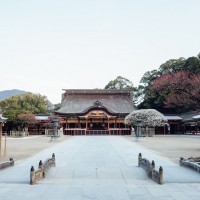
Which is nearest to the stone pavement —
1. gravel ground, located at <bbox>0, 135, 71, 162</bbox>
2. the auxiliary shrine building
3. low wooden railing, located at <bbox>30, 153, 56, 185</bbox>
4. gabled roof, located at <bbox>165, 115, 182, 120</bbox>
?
low wooden railing, located at <bbox>30, 153, 56, 185</bbox>

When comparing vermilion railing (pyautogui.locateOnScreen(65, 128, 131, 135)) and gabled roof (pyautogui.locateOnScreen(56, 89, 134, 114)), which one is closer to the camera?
vermilion railing (pyautogui.locateOnScreen(65, 128, 131, 135))

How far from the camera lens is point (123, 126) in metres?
51.2

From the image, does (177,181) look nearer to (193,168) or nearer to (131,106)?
(193,168)

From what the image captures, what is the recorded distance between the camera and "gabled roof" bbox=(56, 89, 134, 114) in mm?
54188

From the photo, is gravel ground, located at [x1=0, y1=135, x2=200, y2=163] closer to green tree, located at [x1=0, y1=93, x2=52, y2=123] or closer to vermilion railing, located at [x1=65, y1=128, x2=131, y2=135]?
vermilion railing, located at [x1=65, y1=128, x2=131, y2=135]

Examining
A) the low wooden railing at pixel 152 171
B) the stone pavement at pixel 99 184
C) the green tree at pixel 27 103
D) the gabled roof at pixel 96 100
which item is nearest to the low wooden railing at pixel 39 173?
the stone pavement at pixel 99 184

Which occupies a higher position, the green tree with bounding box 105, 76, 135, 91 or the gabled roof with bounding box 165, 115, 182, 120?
the green tree with bounding box 105, 76, 135, 91

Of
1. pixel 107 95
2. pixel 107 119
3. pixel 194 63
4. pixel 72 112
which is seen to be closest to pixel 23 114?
pixel 72 112

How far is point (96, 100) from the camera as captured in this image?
5784 centimetres

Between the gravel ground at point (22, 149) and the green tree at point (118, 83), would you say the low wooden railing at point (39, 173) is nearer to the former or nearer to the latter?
the gravel ground at point (22, 149)

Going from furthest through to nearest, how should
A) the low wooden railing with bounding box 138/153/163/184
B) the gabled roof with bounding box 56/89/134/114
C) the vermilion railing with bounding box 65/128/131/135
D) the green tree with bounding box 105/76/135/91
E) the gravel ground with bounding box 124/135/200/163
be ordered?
the green tree with bounding box 105/76/135/91 < the gabled roof with bounding box 56/89/134/114 < the vermilion railing with bounding box 65/128/131/135 < the gravel ground with bounding box 124/135/200/163 < the low wooden railing with bounding box 138/153/163/184

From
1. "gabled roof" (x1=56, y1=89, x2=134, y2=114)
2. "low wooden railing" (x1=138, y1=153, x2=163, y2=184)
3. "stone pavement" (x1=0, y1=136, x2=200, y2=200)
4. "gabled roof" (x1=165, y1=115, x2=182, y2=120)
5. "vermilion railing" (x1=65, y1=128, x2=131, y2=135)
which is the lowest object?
"stone pavement" (x1=0, y1=136, x2=200, y2=200)

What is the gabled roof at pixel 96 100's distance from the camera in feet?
178

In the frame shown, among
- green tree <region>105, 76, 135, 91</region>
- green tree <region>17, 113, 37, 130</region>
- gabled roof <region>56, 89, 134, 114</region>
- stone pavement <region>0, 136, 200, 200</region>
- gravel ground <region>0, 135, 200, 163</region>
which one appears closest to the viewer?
stone pavement <region>0, 136, 200, 200</region>
